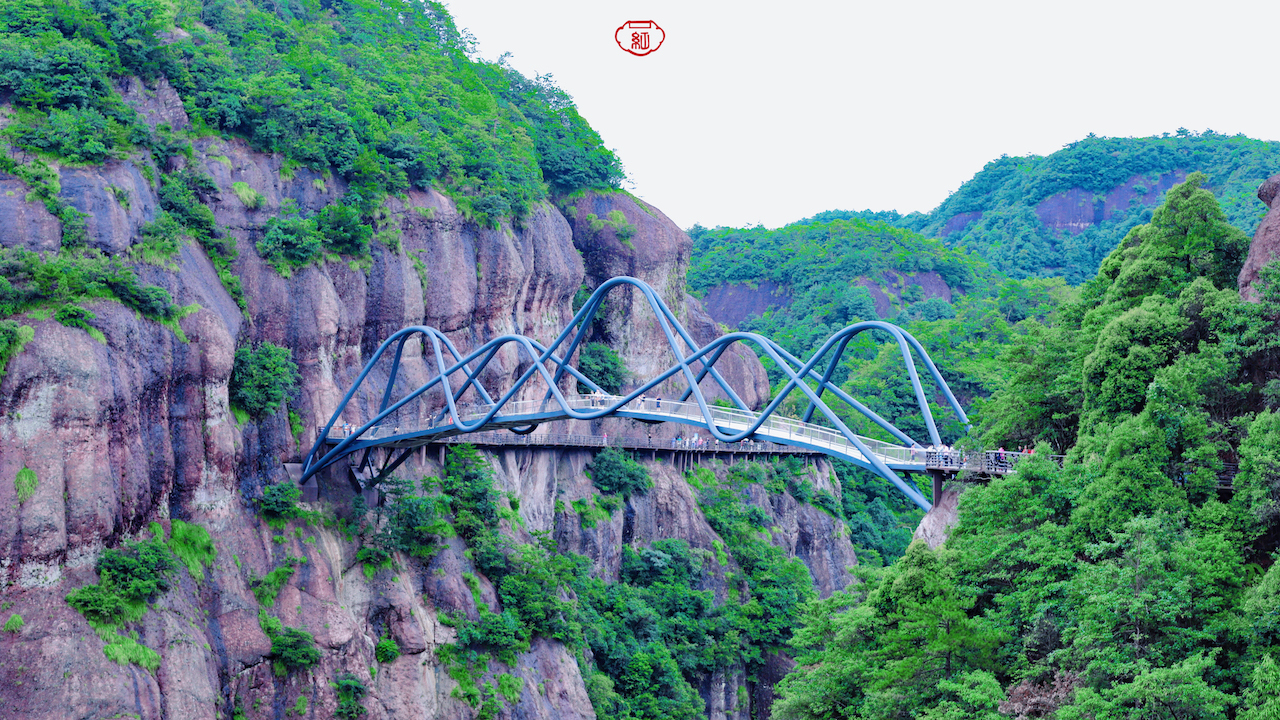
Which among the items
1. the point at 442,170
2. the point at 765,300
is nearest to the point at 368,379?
the point at 442,170

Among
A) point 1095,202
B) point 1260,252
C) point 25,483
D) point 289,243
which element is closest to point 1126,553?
point 1260,252

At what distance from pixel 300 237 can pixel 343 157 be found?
16.6ft

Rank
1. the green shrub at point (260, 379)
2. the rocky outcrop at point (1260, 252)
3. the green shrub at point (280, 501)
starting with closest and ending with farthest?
the rocky outcrop at point (1260, 252) < the green shrub at point (280, 501) < the green shrub at point (260, 379)

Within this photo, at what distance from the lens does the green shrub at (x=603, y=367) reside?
5553 centimetres

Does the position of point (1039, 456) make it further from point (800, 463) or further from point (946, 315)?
point (946, 315)

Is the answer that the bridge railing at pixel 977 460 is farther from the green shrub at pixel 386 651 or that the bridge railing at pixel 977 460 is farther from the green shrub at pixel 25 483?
the green shrub at pixel 25 483

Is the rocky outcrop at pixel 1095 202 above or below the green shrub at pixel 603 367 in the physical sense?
above

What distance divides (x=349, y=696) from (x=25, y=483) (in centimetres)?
1128

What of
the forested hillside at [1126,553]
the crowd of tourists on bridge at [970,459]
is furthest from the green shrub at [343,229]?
the crowd of tourists on bridge at [970,459]

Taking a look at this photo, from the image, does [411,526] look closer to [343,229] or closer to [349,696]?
[349,696]

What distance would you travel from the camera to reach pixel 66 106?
34031mm

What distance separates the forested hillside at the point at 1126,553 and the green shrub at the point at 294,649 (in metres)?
14.3

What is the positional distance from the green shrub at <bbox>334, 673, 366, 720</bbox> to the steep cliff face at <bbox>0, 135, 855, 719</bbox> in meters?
0.32

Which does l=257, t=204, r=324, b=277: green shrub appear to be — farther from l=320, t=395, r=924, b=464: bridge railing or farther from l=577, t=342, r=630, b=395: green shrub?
l=577, t=342, r=630, b=395: green shrub
